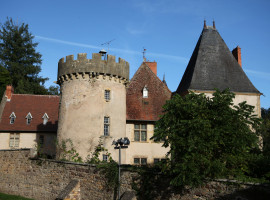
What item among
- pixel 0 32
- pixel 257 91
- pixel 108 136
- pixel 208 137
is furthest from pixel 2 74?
pixel 208 137

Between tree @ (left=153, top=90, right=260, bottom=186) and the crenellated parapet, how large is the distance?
25.5 ft

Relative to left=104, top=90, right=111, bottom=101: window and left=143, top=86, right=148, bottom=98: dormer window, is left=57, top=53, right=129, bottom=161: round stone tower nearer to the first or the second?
left=104, top=90, right=111, bottom=101: window

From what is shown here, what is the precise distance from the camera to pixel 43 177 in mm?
15773

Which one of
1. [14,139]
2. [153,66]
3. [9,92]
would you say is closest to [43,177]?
[14,139]

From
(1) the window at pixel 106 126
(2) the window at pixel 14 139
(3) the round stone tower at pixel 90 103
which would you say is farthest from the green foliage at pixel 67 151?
(2) the window at pixel 14 139

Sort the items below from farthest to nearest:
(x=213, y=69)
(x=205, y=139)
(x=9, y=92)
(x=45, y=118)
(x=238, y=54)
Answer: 1. (x=9, y=92)
2. (x=45, y=118)
3. (x=238, y=54)
4. (x=213, y=69)
5. (x=205, y=139)

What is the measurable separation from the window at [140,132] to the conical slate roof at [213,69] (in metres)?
4.07

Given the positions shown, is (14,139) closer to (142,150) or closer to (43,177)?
(43,177)

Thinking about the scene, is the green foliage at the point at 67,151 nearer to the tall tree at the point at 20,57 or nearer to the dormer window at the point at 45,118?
the dormer window at the point at 45,118

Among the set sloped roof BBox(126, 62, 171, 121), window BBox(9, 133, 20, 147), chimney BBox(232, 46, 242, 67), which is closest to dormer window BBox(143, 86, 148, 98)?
sloped roof BBox(126, 62, 171, 121)

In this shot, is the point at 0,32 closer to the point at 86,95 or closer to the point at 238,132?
the point at 86,95

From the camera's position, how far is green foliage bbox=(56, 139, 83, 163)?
660 inches

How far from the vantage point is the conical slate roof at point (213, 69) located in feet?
68.5

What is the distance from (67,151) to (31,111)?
12.7m
